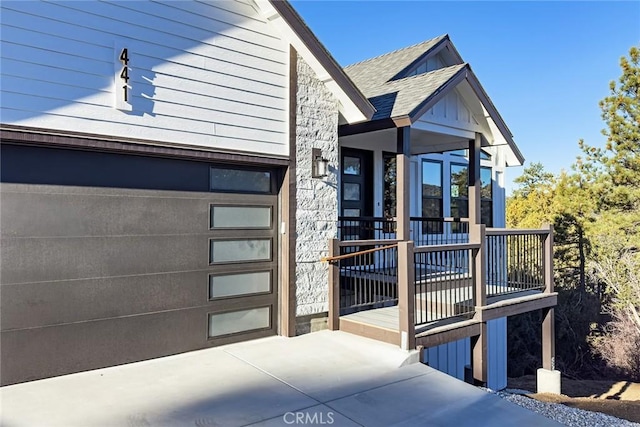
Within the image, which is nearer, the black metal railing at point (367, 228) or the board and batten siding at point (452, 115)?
the board and batten siding at point (452, 115)

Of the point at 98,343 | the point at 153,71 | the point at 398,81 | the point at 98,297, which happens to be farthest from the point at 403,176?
the point at 98,343

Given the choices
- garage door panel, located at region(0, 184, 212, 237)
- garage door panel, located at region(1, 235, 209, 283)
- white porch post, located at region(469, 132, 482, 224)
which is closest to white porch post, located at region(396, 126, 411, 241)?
white porch post, located at region(469, 132, 482, 224)

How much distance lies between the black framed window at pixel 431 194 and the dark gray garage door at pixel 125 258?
5.34m

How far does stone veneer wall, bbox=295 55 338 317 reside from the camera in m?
5.86

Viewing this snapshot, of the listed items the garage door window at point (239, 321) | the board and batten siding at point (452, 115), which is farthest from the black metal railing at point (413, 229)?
A: the garage door window at point (239, 321)

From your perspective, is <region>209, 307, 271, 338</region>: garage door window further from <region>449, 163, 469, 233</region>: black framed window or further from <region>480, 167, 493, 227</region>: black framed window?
<region>480, 167, 493, 227</region>: black framed window

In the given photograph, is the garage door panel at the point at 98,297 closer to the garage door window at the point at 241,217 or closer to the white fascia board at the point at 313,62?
the garage door window at the point at 241,217

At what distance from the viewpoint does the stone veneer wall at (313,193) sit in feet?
19.2

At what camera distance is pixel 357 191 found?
8891 mm

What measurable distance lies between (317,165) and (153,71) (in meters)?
2.28

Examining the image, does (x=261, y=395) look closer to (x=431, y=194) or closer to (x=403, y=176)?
(x=403, y=176)

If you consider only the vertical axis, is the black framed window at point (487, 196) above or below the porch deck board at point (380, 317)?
above

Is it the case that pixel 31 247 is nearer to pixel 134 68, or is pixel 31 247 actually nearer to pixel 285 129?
pixel 134 68

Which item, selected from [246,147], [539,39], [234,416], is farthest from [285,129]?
[539,39]
